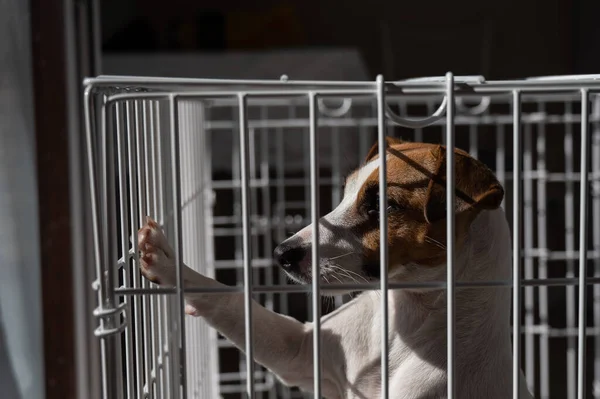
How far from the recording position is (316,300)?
26.2 inches

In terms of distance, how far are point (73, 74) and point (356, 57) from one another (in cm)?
127

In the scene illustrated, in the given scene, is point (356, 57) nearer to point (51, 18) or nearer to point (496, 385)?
point (51, 18)

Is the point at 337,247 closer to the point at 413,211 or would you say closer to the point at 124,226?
the point at 413,211

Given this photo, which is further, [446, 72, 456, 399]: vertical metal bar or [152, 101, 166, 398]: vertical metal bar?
[152, 101, 166, 398]: vertical metal bar

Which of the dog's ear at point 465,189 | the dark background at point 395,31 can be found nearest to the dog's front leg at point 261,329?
the dog's ear at point 465,189

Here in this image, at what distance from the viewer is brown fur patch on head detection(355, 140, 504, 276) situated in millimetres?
826

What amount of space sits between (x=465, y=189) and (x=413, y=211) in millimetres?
116

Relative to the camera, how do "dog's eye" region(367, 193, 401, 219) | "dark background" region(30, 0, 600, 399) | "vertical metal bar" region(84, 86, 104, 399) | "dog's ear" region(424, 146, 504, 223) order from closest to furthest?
"vertical metal bar" region(84, 86, 104, 399), "dog's ear" region(424, 146, 504, 223), "dog's eye" region(367, 193, 401, 219), "dark background" region(30, 0, 600, 399)

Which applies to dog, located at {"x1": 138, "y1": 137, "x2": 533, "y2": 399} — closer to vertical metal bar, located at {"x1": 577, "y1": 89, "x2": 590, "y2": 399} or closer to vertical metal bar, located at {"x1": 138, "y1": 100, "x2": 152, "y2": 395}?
vertical metal bar, located at {"x1": 138, "y1": 100, "x2": 152, "y2": 395}

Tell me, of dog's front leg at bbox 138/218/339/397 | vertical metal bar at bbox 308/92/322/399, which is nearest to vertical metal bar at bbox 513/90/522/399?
vertical metal bar at bbox 308/92/322/399

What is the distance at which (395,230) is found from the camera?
89cm

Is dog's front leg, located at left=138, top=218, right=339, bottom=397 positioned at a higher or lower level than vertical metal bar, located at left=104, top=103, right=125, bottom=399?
lower

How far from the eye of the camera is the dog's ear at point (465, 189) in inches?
30.1

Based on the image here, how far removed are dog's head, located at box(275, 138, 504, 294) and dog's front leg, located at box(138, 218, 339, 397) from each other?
0.38 ft
